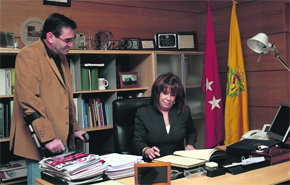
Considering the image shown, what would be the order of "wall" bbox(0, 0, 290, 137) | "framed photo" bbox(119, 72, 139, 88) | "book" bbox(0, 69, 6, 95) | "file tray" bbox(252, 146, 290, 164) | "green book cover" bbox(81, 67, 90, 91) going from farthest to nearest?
"framed photo" bbox(119, 72, 139, 88) < "wall" bbox(0, 0, 290, 137) < "green book cover" bbox(81, 67, 90, 91) < "book" bbox(0, 69, 6, 95) < "file tray" bbox(252, 146, 290, 164)

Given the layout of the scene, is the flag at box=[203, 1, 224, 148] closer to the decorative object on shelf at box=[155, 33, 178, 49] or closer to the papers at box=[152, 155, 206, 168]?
the decorative object on shelf at box=[155, 33, 178, 49]

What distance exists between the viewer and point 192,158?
193 cm

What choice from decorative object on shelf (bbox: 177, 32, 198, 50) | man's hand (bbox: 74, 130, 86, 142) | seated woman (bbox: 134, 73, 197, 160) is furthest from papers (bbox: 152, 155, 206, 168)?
decorative object on shelf (bbox: 177, 32, 198, 50)

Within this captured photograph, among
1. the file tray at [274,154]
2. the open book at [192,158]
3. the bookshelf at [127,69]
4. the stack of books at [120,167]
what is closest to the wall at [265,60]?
the bookshelf at [127,69]

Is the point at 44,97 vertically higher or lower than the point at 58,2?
lower

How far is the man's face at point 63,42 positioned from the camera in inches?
94.3

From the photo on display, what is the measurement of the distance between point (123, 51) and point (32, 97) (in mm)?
1525

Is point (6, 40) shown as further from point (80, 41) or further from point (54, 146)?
point (54, 146)

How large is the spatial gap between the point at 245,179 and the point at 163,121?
0.95 m

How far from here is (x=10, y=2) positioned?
329cm

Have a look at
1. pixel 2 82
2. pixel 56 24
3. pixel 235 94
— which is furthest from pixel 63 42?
pixel 235 94

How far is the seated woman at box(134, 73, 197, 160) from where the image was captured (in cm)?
249

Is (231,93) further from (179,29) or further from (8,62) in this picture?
(8,62)

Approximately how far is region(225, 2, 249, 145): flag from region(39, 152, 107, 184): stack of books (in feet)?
8.25
